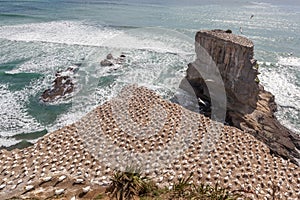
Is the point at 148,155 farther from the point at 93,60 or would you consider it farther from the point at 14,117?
the point at 93,60

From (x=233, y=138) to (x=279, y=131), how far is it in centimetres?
423

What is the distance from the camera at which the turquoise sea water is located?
12938 mm

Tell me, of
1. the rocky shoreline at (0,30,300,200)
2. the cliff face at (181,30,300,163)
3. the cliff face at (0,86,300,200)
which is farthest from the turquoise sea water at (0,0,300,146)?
the cliff face at (0,86,300,200)

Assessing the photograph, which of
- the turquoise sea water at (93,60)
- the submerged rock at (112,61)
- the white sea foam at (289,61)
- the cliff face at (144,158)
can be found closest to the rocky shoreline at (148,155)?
the cliff face at (144,158)

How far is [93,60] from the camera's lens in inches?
795

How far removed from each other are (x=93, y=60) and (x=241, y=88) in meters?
12.3

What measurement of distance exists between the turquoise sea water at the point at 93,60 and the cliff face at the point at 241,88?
2.45 m

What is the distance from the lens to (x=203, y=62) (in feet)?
42.9

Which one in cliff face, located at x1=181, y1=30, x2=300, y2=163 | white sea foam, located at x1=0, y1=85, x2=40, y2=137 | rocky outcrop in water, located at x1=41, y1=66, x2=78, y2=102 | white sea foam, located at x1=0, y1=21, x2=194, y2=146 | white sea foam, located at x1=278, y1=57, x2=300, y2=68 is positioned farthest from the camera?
white sea foam, located at x1=278, y1=57, x2=300, y2=68

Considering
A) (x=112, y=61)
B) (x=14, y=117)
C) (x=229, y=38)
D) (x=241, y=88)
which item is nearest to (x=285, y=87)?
(x=241, y=88)

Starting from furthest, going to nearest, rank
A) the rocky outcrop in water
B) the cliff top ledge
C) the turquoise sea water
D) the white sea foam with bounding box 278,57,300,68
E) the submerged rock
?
the white sea foam with bounding box 278,57,300,68 < the submerged rock < the rocky outcrop in water < the turquoise sea water < the cliff top ledge

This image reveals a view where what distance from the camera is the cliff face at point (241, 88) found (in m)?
11.1

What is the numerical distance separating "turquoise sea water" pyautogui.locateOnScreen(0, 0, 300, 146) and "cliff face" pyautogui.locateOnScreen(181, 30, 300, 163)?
2.45m

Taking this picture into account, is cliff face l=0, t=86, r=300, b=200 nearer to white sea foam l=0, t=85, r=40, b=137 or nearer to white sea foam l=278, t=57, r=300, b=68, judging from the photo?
white sea foam l=0, t=85, r=40, b=137
